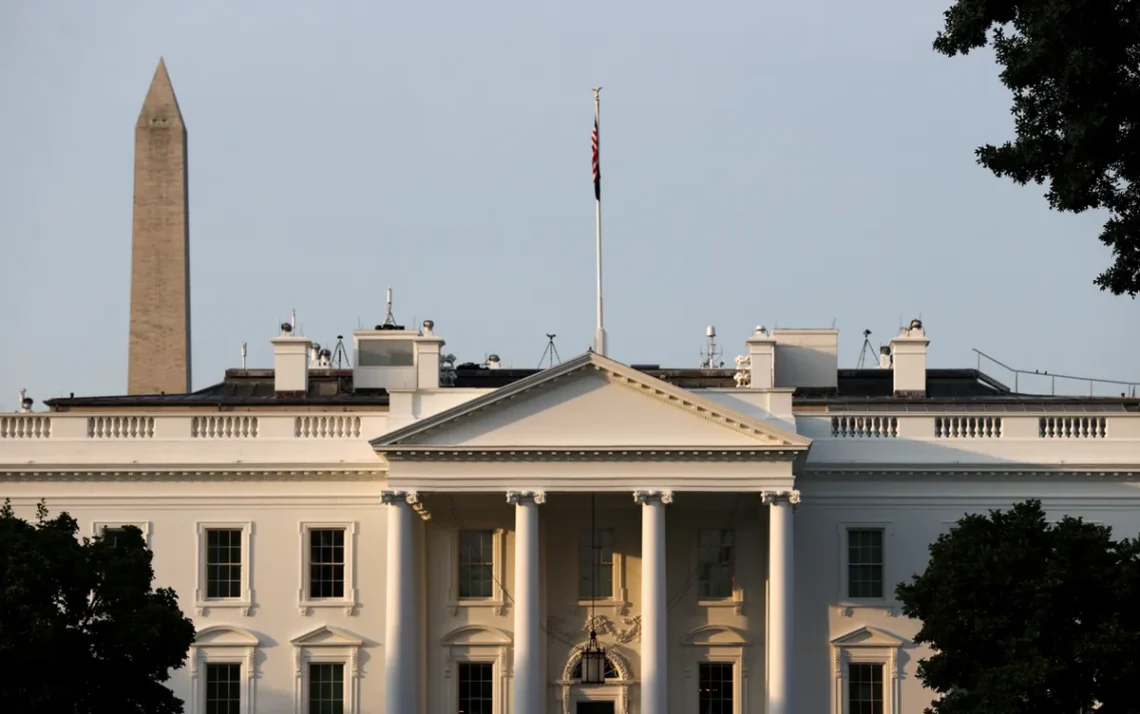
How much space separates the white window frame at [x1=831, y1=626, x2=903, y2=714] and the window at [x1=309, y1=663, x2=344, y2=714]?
10.6 m

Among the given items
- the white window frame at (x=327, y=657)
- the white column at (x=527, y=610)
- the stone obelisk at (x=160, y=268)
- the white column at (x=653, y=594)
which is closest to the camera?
the white column at (x=527, y=610)

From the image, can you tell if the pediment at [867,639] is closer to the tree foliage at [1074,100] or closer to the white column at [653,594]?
the white column at [653,594]

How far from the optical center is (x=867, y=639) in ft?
174

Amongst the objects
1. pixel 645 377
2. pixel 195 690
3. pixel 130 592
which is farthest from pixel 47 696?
pixel 645 377

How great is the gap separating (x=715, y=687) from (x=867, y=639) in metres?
3.44

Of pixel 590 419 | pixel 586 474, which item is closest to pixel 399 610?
pixel 586 474

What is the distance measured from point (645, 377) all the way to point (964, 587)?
956cm

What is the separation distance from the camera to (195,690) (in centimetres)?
5262

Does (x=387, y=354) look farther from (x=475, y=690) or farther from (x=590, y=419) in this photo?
(x=475, y=690)

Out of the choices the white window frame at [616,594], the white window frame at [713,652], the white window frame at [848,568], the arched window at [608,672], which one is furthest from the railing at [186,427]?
the white window frame at [848,568]

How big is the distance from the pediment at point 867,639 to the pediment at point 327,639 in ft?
33.9

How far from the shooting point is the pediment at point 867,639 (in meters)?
53.0

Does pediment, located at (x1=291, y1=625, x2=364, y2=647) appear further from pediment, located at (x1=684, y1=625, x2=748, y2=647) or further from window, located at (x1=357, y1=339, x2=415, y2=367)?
window, located at (x1=357, y1=339, x2=415, y2=367)

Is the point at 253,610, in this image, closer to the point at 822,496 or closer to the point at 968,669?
the point at 822,496
